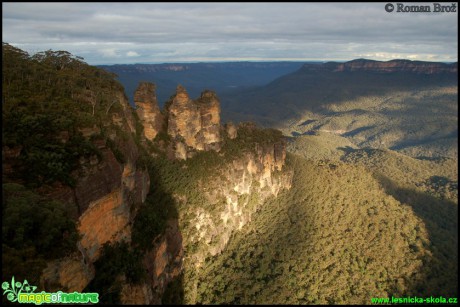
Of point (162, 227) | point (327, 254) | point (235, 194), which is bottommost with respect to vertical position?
point (327, 254)

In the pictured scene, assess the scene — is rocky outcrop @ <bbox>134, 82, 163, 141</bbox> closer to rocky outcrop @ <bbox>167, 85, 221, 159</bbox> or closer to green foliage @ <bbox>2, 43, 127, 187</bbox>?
rocky outcrop @ <bbox>167, 85, 221, 159</bbox>

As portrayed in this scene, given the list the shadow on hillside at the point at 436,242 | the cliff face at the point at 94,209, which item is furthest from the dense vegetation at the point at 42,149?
the shadow on hillside at the point at 436,242

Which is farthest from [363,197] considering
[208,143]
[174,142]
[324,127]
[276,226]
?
[324,127]

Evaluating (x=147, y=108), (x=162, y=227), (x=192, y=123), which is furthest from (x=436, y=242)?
(x=147, y=108)

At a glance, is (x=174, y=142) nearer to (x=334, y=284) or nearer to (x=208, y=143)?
(x=208, y=143)

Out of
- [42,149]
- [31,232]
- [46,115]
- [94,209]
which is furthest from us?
[46,115]

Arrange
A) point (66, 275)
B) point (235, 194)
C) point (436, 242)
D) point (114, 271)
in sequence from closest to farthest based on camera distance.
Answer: point (66, 275), point (114, 271), point (235, 194), point (436, 242)

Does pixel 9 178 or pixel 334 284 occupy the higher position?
pixel 9 178

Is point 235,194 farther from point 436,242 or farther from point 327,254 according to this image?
point 436,242
